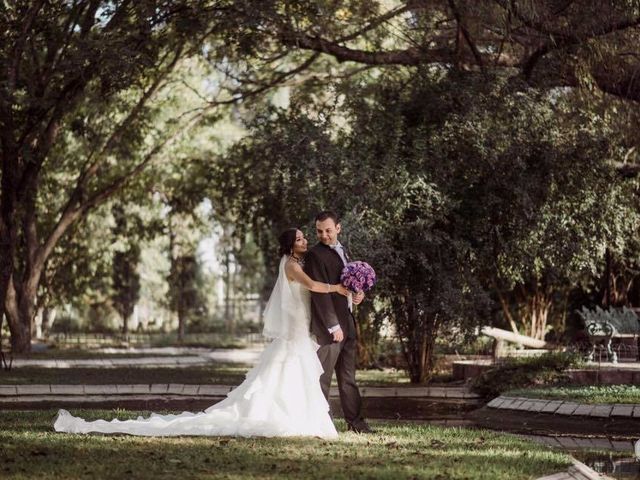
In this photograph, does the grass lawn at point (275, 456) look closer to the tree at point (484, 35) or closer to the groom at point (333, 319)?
the groom at point (333, 319)

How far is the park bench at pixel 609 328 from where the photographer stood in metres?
20.7

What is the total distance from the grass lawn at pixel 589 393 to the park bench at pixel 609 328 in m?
2.93

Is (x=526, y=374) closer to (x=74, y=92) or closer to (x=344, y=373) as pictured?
(x=344, y=373)

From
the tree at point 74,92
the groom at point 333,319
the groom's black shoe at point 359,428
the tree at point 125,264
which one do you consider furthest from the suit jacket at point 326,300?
the tree at point 125,264

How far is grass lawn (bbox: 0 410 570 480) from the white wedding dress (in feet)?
0.94

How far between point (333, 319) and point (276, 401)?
1.11 meters

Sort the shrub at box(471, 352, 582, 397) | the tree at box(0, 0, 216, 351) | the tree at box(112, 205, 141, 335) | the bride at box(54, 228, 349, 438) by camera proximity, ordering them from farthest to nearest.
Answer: the tree at box(112, 205, 141, 335)
the tree at box(0, 0, 216, 351)
the shrub at box(471, 352, 582, 397)
the bride at box(54, 228, 349, 438)

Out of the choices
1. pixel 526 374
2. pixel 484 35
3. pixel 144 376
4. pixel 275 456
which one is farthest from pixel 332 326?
pixel 144 376

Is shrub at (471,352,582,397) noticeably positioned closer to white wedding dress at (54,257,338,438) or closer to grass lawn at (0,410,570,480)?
grass lawn at (0,410,570,480)

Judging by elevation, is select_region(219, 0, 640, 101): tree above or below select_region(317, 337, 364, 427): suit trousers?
above

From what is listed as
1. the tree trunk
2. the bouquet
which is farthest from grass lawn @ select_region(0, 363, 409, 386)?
the bouquet

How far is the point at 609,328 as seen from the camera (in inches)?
810

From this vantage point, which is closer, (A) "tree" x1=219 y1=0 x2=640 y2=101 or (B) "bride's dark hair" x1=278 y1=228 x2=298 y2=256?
(B) "bride's dark hair" x1=278 y1=228 x2=298 y2=256

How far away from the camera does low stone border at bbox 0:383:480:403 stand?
18.6m
